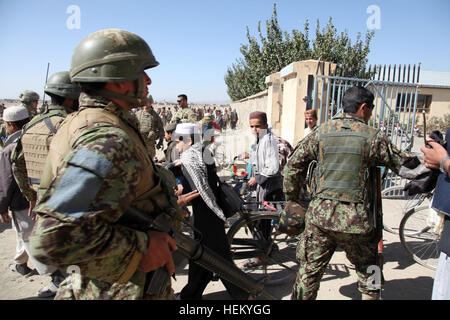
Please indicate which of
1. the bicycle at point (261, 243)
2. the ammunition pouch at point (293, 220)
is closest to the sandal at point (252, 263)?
the bicycle at point (261, 243)

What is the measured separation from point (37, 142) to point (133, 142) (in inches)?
66.8

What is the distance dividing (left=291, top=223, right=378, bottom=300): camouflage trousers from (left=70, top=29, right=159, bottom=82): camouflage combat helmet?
1.79 meters

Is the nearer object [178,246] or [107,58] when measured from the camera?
[107,58]

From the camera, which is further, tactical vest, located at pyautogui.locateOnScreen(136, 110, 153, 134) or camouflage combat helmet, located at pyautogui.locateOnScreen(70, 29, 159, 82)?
tactical vest, located at pyautogui.locateOnScreen(136, 110, 153, 134)

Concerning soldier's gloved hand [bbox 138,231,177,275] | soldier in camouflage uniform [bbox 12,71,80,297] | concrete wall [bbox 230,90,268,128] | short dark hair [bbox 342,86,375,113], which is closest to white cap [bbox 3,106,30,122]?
soldier in camouflage uniform [bbox 12,71,80,297]

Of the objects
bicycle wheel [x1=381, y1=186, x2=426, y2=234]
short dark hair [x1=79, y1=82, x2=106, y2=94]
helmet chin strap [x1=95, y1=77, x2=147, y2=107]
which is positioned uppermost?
short dark hair [x1=79, y1=82, x2=106, y2=94]

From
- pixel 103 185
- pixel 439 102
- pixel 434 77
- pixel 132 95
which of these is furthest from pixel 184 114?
pixel 434 77

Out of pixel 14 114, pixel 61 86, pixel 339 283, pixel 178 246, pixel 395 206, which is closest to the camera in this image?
pixel 178 246

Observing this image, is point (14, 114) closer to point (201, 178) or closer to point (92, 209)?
point (201, 178)

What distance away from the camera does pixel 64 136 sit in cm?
116

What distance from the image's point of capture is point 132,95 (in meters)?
1.32

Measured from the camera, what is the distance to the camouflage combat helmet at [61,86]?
2559 mm

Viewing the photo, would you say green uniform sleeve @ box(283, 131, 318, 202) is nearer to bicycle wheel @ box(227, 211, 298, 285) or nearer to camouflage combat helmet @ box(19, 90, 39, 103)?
bicycle wheel @ box(227, 211, 298, 285)

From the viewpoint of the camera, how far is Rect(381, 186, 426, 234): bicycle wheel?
4.36 m
